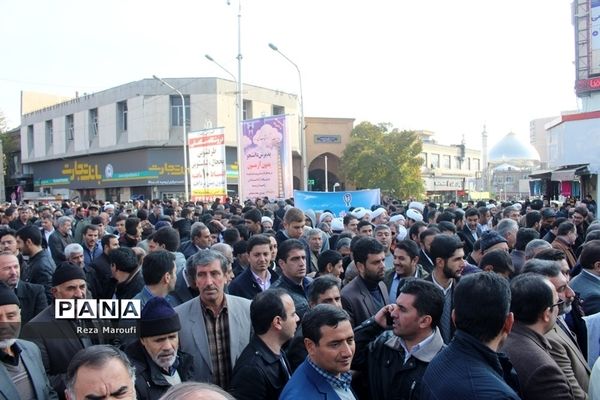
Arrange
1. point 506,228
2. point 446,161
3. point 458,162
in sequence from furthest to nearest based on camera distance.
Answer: point 458,162 < point 446,161 < point 506,228

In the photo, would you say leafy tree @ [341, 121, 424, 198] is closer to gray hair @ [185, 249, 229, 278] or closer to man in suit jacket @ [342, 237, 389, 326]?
man in suit jacket @ [342, 237, 389, 326]

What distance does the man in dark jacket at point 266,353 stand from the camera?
315 cm

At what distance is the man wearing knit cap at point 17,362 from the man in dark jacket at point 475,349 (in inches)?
83.0

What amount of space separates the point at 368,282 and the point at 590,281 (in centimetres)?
178

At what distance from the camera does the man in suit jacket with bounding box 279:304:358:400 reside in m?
2.85

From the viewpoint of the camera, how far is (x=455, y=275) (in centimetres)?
481

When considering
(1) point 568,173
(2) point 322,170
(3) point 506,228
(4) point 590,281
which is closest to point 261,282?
(4) point 590,281

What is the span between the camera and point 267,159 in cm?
1617

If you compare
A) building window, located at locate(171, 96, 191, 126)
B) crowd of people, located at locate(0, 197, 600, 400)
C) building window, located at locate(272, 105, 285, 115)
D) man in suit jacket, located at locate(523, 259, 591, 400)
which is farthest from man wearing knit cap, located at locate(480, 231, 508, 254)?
building window, located at locate(272, 105, 285, 115)

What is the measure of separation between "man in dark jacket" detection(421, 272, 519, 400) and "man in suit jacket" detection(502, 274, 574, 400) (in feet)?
0.41

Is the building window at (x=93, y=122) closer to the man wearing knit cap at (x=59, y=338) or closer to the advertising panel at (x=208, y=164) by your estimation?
the advertising panel at (x=208, y=164)

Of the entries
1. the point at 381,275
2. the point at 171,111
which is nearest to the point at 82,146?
the point at 171,111

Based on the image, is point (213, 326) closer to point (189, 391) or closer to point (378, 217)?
point (189, 391)

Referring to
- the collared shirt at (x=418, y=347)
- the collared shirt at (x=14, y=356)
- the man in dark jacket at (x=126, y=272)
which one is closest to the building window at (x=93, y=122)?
the man in dark jacket at (x=126, y=272)
